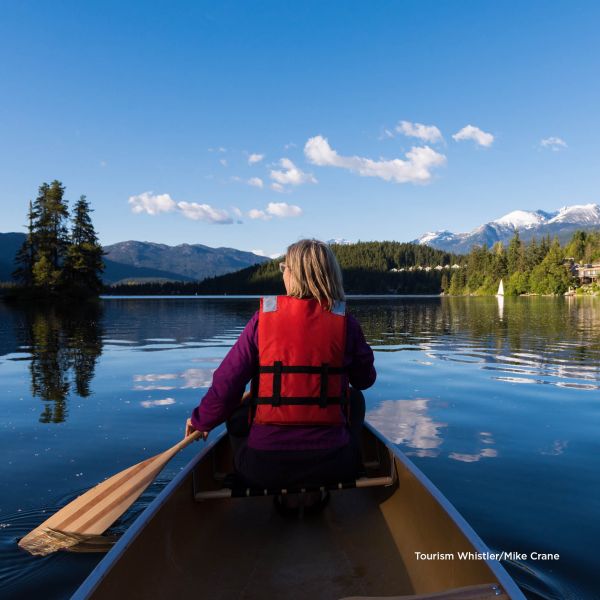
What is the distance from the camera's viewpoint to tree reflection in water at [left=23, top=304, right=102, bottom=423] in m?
10.4

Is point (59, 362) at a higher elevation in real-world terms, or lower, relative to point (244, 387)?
lower

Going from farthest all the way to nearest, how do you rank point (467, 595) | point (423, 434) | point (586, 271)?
point (586, 271), point (423, 434), point (467, 595)

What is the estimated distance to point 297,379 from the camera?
3801 mm

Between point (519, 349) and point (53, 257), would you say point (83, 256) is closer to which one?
point (53, 257)

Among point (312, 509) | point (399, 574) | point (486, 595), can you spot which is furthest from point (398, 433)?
point (486, 595)

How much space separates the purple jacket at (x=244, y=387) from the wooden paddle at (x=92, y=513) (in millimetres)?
439

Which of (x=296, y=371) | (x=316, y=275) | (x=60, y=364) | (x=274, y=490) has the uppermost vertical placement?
(x=316, y=275)

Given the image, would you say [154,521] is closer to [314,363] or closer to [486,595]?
[314,363]

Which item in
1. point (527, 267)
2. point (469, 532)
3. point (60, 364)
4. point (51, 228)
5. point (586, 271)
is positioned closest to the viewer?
point (469, 532)

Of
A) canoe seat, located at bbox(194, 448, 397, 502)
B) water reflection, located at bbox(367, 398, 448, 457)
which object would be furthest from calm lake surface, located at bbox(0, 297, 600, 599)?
canoe seat, located at bbox(194, 448, 397, 502)

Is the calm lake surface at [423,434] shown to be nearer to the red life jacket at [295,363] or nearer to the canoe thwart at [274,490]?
the canoe thwart at [274,490]

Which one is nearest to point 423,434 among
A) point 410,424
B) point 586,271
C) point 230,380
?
point 410,424

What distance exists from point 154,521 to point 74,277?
223 feet

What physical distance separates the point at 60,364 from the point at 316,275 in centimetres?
1378
